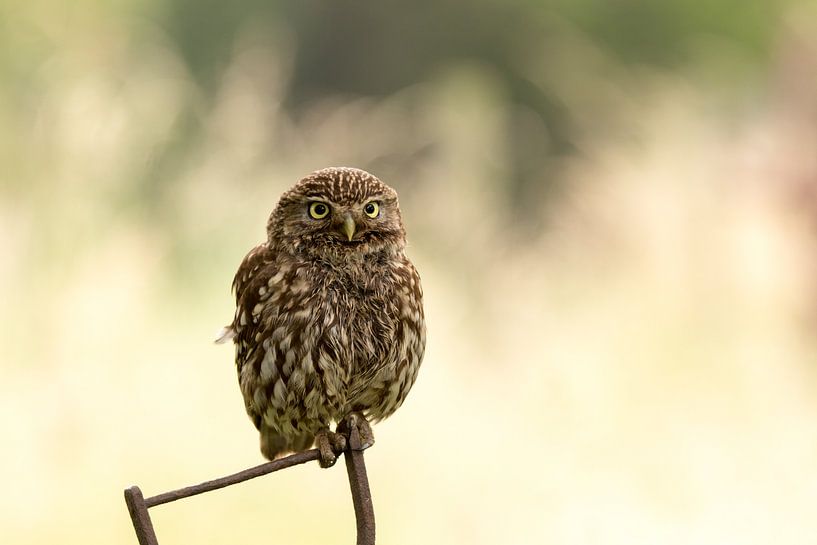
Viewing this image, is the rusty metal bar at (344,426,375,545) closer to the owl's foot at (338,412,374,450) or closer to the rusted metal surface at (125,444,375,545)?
the rusted metal surface at (125,444,375,545)

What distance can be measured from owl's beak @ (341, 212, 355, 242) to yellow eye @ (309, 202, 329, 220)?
0.04m

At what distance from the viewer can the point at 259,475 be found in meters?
1.21

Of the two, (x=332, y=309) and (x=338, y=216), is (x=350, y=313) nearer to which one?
(x=332, y=309)

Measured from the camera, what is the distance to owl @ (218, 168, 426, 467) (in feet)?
5.30

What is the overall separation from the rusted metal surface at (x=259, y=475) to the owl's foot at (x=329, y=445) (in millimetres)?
43

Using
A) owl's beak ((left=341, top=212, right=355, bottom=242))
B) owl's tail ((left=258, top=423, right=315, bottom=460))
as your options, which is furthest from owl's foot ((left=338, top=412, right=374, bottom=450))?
owl's beak ((left=341, top=212, right=355, bottom=242))

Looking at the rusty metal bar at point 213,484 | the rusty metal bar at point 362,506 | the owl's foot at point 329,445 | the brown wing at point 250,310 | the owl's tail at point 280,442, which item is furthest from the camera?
the owl's tail at point 280,442

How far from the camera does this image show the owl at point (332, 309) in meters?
1.61

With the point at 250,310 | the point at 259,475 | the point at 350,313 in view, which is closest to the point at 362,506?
the point at 259,475

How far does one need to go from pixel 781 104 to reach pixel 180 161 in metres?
2.21

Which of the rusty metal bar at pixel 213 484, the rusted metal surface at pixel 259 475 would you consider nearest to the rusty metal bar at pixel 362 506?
the rusted metal surface at pixel 259 475

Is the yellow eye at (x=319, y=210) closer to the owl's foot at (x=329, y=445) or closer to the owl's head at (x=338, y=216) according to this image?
the owl's head at (x=338, y=216)

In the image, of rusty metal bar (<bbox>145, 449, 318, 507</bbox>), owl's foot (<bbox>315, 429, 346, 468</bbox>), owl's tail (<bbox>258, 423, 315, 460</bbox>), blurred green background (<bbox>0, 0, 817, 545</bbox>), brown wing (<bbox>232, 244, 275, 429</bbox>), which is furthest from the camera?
blurred green background (<bbox>0, 0, 817, 545</bbox>)

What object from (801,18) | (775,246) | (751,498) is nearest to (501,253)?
(775,246)
